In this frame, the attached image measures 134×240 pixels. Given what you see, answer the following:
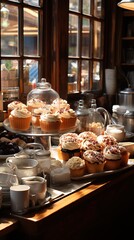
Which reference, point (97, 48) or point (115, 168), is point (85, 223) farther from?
point (97, 48)

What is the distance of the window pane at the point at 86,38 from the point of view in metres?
3.44

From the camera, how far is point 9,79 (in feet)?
8.67

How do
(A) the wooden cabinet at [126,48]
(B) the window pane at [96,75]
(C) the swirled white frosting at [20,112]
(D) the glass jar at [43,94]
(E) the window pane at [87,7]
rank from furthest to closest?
(A) the wooden cabinet at [126,48], (B) the window pane at [96,75], (E) the window pane at [87,7], (D) the glass jar at [43,94], (C) the swirled white frosting at [20,112]

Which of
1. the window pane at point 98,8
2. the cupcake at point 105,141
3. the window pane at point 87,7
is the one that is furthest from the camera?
the window pane at point 98,8

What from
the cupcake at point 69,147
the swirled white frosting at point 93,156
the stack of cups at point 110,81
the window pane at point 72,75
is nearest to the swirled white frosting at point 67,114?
the cupcake at point 69,147

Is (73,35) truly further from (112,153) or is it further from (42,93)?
(112,153)

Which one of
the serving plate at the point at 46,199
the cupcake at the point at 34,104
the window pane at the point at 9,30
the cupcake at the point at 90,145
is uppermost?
the window pane at the point at 9,30

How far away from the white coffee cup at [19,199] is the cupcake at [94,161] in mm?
535

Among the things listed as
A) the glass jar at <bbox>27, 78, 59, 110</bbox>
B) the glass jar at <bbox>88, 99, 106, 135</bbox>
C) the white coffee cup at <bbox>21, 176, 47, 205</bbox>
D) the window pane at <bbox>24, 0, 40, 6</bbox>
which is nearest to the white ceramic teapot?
the glass jar at <bbox>88, 99, 106, 135</bbox>

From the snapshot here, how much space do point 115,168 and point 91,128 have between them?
1.83ft

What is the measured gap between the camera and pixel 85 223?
6.26 feet

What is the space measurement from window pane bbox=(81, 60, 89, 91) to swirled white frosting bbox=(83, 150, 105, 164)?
1.46 meters

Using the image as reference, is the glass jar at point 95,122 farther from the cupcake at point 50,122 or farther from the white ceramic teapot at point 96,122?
the cupcake at point 50,122

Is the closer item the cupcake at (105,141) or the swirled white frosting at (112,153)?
the swirled white frosting at (112,153)
